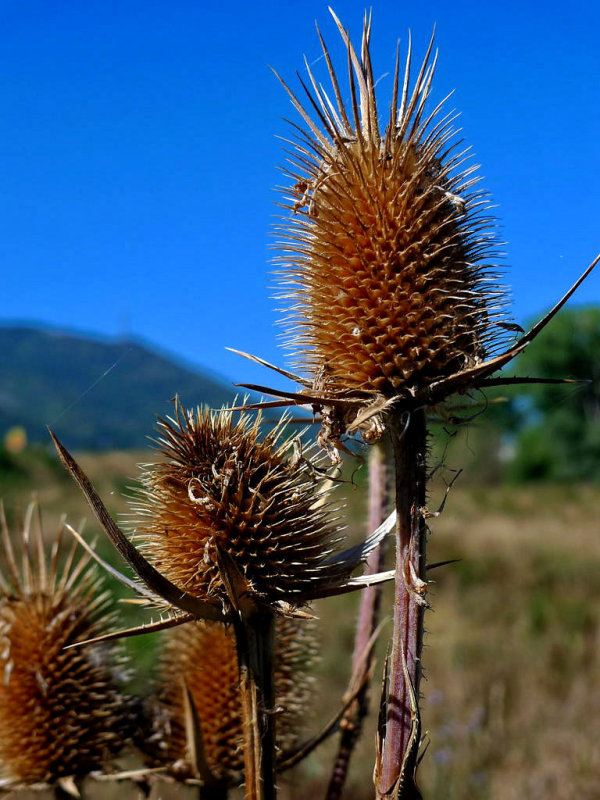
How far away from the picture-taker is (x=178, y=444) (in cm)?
241

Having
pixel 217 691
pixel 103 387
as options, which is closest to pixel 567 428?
pixel 103 387

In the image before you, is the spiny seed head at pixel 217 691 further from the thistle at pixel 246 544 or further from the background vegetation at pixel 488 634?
the thistle at pixel 246 544

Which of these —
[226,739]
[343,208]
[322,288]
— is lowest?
[226,739]

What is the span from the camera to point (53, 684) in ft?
9.84

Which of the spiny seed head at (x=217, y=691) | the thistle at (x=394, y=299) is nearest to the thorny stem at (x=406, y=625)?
the thistle at (x=394, y=299)

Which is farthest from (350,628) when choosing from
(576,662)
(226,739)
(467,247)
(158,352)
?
(467,247)

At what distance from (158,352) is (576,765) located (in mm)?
7097

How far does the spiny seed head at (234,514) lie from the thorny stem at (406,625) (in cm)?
36

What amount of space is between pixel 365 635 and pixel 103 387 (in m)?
2.86

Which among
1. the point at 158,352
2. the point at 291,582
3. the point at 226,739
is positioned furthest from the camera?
the point at 158,352

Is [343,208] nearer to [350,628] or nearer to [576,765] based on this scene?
[576,765]

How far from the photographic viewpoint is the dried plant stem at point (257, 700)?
84.4 inches

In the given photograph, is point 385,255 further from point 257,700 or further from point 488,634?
Answer: point 488,634

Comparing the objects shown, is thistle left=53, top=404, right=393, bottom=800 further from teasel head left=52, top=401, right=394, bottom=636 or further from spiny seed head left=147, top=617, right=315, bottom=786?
spiny seed head left=147, top=617, right=315, bottom=786
